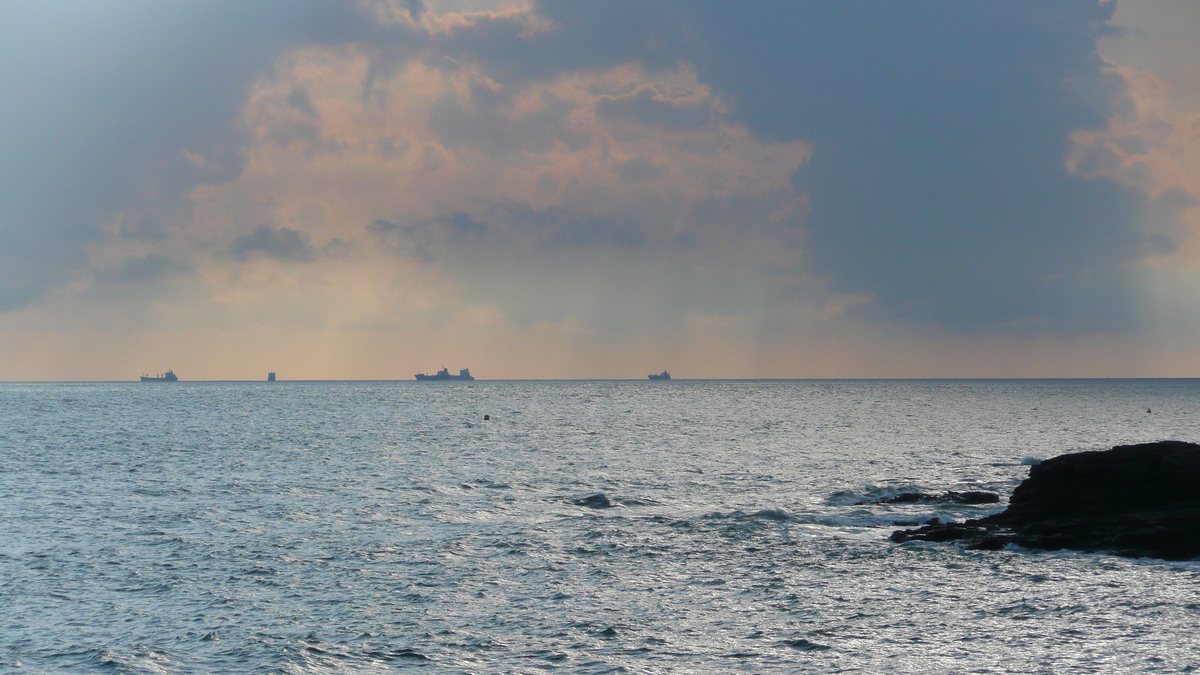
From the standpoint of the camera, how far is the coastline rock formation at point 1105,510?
34875 mm

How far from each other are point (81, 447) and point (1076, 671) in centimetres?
9462

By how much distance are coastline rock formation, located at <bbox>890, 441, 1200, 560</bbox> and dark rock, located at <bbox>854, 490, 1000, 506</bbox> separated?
256 inches

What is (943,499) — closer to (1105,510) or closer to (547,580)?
(1105,510)

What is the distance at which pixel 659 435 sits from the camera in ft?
363

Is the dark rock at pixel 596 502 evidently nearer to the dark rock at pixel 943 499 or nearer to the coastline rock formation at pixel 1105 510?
the dark rock at pixel 943 499

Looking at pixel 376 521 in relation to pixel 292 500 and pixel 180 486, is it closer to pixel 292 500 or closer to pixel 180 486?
pixel 292 500

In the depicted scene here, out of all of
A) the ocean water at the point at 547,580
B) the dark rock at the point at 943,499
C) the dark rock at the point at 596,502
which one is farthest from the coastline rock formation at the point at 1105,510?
the dark rock at the point at 596,502

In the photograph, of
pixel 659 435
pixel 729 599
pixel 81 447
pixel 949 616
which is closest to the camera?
pixel 949 616

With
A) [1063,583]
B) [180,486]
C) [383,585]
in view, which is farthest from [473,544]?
[180,486]

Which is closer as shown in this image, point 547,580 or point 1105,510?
point 547,580

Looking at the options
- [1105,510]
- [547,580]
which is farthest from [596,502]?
[1105,510]

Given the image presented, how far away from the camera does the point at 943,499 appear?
1945 inches

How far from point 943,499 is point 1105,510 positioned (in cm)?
1147

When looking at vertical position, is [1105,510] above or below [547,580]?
above
